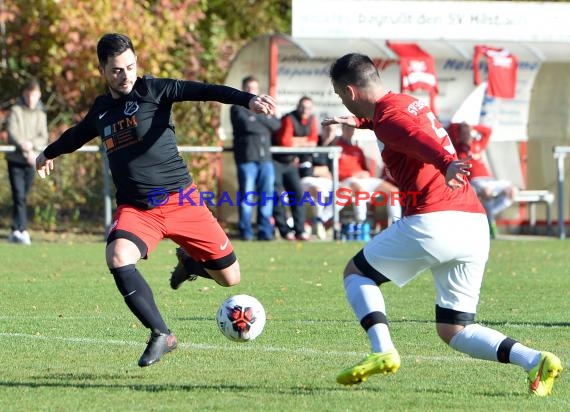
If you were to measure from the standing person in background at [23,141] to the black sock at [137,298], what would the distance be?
36.4 ft

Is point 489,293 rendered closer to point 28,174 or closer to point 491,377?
point 491,377

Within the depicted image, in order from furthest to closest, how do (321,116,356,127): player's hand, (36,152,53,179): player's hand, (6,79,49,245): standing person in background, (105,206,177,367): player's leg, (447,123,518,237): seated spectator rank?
(447,123,518,237): seated spectator, (6,79,49,245): standing person in background, (36,152,53,179): player's hand, (321,116,356,127): player's hand, (105,206,177,367): player's leg

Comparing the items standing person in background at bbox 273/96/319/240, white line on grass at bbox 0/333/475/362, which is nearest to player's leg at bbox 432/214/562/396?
white line on grass at bbox 0/333/475/362

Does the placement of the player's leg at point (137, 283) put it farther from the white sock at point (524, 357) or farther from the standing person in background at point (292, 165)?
the standing person in background at point (292, 165)

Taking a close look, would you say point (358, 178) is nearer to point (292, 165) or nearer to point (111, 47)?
point (292, 165)

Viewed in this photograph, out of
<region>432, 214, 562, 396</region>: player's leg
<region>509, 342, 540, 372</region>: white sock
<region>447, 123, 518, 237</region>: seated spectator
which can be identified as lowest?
<region>447, 123, 518, 237</region>: seated spectator

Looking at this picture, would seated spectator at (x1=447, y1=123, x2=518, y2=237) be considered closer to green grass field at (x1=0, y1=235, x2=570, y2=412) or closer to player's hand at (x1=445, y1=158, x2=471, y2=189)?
green grass field at (x1=0, y1=235, x2=570, y2=412)

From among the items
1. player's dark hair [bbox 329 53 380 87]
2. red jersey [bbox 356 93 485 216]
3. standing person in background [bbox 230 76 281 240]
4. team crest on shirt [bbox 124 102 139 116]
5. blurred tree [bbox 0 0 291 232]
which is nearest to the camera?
red jersey [bbox 356 93 485 216]

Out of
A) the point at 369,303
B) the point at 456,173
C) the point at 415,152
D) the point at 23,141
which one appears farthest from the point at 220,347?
the point at 23,141

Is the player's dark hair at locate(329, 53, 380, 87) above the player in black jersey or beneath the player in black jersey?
above

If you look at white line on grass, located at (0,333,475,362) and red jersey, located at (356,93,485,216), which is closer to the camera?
red jersey, located at (356,93,485,216)

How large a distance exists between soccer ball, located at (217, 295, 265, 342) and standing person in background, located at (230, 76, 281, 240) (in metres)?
10.7

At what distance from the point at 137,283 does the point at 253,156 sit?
11243 mm

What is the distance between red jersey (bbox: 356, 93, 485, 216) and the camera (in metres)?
6.64
